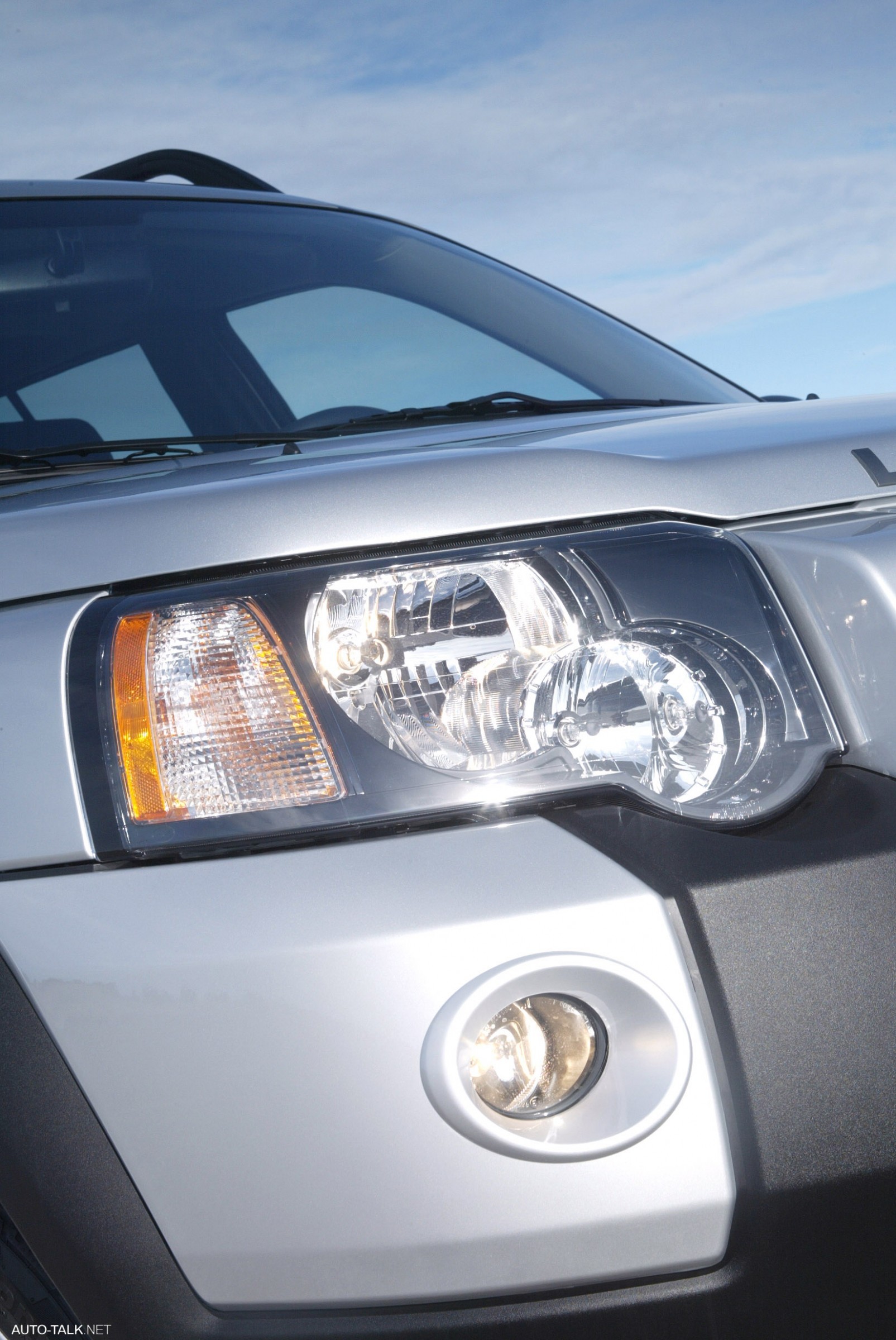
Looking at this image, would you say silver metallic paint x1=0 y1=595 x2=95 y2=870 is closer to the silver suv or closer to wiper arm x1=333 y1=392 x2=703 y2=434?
the silver suv

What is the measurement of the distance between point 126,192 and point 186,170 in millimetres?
720

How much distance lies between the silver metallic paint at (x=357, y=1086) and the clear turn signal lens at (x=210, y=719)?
0.27 ft

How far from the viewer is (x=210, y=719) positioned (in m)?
0.96

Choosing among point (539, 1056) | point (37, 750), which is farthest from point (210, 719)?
point (539, 1056)

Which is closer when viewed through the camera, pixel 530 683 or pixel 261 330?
pixel 530 683

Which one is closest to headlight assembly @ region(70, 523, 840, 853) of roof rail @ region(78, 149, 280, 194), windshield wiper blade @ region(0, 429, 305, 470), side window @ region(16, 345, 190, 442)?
windshield wiper blade @ region(0, 429, 305, 470)

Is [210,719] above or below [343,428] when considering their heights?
below

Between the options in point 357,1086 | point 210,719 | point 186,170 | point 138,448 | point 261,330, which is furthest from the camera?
point 186,170

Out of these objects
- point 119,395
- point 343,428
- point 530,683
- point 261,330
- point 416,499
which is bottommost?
point 530,683

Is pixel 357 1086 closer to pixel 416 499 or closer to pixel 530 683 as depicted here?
pixel 530 683

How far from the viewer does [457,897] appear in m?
0.88

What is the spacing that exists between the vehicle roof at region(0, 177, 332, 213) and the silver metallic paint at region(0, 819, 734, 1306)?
1.70 meters

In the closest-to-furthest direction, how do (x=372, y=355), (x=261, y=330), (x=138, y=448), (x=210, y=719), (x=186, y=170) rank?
(x=210, y=719)
(x=138, y=448)
(x=261, y=330)
(x=372, y=355)
(x=186, y=170)

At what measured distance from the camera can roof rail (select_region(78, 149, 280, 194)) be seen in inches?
109
